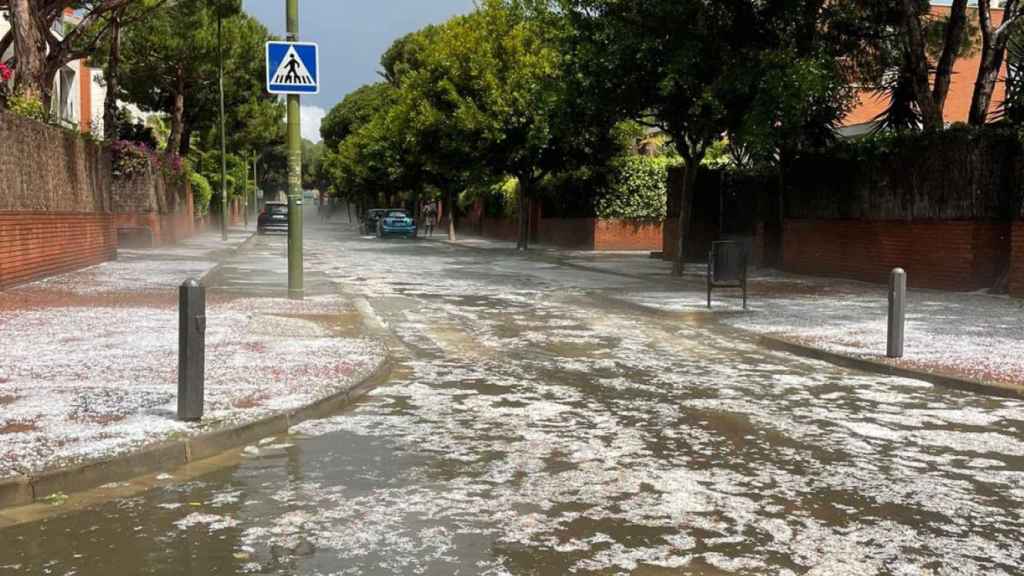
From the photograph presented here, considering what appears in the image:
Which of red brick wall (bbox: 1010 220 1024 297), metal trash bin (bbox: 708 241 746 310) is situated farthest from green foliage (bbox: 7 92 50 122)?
red brick wall (bbox: 1010 220 1024 297)

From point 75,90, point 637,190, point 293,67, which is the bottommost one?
point 637,190

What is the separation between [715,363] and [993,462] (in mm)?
4124

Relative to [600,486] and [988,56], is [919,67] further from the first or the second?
[600,486]

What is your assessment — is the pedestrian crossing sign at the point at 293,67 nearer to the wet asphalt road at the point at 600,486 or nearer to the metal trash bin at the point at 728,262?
the wet asphalt road at the point at 600,486

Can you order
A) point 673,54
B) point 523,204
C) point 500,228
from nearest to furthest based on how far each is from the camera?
point 673,54 < point 523,204 < point 500,228

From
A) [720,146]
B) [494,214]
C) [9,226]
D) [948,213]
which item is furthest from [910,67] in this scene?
[494,214]

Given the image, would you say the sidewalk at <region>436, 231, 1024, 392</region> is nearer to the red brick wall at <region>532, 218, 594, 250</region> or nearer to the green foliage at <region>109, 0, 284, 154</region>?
the red brick wall at <region>532, 218, 594, 250</region>

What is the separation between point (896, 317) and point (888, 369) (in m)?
0.72

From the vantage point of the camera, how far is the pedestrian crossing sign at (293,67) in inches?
570

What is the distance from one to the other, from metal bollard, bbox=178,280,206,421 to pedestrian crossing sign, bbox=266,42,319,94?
853 cm

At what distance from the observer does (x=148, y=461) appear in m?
5.76

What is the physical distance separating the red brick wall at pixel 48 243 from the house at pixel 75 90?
48.1ft

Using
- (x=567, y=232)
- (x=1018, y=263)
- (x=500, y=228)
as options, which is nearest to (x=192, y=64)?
(x=567, y=232)

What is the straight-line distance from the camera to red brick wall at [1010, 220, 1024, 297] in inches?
643
